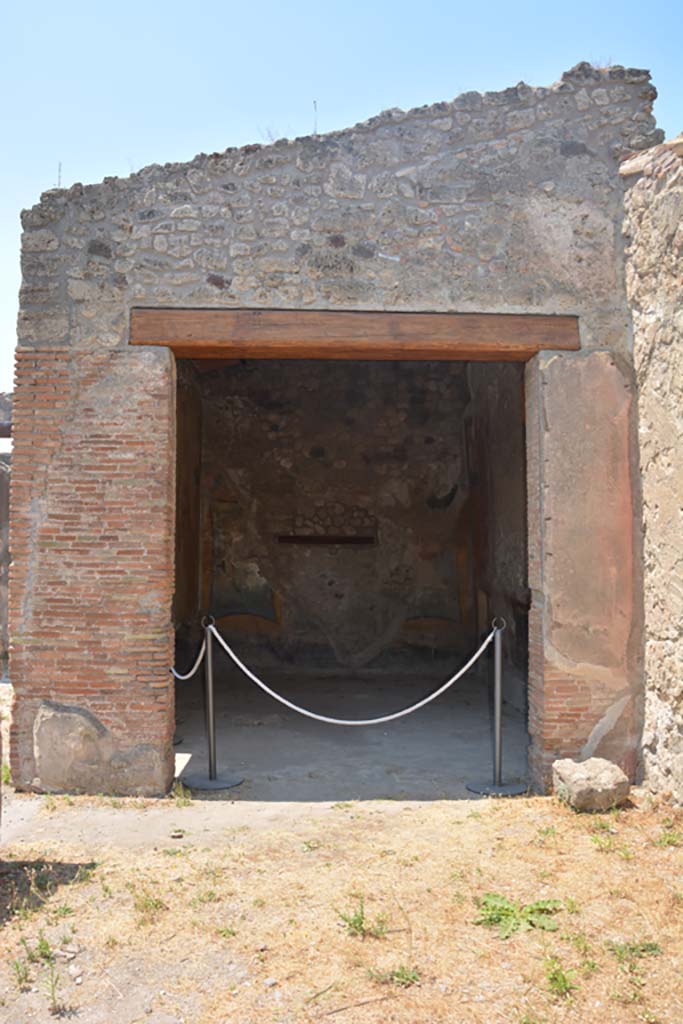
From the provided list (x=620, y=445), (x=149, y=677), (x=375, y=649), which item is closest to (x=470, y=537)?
(x=375, y=649)

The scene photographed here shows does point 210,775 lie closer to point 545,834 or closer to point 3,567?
point 545,834

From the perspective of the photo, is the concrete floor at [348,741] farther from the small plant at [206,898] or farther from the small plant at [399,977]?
the small plant at [399,977]

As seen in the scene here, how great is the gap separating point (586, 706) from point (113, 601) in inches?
131

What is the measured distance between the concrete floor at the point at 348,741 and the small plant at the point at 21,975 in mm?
2550

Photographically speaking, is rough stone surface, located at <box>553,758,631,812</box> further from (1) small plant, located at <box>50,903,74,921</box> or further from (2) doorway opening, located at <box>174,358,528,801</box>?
(2) doorway opening, located at <box>174,358,528,801</box>

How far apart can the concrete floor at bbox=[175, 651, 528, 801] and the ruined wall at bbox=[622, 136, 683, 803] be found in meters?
1.37

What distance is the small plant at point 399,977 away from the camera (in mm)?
3158

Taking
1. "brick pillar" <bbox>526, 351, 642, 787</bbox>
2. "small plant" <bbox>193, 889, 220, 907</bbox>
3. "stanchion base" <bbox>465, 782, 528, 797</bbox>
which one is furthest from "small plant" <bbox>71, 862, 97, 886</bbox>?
"brick pillar" <bbox>526, 351, 642, 787</bbox>

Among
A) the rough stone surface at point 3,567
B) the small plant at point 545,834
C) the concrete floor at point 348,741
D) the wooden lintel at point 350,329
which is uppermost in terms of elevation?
the wooden lintel at point 350,329

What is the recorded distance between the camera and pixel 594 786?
5094 mm

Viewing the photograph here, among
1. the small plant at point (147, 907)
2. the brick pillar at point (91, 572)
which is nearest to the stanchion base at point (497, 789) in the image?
the brick pillar at point (91, 572)

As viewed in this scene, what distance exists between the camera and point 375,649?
11.4m

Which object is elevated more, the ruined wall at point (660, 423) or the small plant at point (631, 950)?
the ruined wall at point (660, 423)

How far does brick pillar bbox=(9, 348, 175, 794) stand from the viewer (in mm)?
5621
